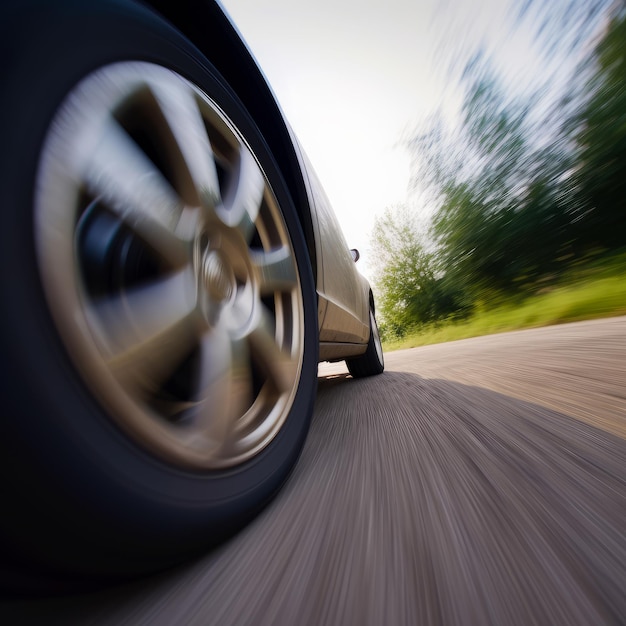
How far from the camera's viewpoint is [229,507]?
0.60 metres

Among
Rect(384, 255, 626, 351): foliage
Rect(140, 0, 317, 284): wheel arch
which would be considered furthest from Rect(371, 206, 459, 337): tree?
Rect(140, 0, 317, 284): wheel arch

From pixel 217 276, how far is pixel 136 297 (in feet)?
0.73

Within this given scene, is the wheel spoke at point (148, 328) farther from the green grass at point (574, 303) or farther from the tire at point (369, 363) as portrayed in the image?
the green grass at point (574, 303)

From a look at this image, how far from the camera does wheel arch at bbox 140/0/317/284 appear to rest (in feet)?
2.84

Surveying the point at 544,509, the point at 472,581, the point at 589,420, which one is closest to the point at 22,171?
the point at 472,581

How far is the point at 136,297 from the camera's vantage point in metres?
0.66

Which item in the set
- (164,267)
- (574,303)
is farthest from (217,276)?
(574,303)

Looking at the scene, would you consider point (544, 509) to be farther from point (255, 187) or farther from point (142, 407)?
point (255, 187)

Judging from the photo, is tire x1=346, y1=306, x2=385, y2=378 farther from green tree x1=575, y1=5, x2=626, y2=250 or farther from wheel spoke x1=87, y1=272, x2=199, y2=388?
green tree x1=575, y1=5, x2=626, y2=250

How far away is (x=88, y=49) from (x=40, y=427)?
1.94ft

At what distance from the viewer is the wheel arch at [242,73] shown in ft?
2.84

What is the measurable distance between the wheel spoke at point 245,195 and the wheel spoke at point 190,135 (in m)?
0.06

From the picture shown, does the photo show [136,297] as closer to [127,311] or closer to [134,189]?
[127,311]

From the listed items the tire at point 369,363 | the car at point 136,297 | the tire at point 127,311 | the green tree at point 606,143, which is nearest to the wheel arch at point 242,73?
the car at point 136,297
